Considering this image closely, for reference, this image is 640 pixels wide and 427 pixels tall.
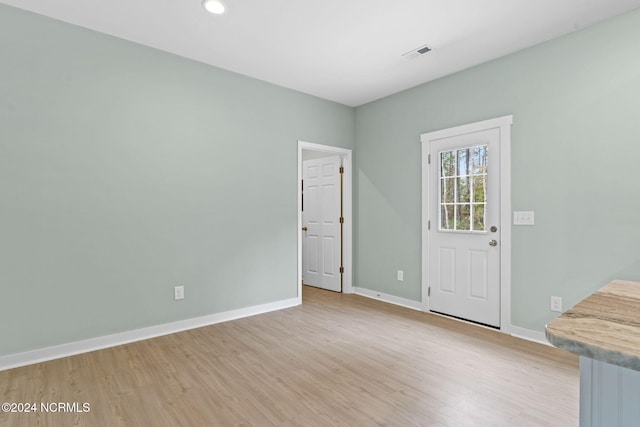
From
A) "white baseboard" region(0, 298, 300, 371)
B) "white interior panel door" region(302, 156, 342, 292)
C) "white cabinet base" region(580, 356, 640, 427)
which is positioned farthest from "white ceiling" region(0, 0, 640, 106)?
"white baseboard" region(0, 298, 300, 371)

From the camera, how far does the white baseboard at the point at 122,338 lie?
255 centimetres

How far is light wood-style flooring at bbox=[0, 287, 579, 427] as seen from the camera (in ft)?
6.34

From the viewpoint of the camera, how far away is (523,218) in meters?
3.15

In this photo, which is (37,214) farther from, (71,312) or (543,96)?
(543,96)

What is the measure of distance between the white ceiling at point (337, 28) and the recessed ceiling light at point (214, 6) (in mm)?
51

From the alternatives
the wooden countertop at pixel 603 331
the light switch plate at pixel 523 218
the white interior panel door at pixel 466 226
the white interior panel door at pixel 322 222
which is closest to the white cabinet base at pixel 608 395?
the wooden countertop at pixel 603 331

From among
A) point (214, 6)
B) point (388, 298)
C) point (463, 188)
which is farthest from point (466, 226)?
point (214, 6)

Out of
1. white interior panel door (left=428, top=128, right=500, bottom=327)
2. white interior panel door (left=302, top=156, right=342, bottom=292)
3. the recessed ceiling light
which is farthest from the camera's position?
white interior panel door (left=302, top=156, right=342, bottom=292)

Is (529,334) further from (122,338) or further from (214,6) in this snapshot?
(214,6)

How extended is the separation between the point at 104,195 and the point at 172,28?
1561mm

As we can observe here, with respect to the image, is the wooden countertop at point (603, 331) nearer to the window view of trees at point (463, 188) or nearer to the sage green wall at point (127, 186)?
the window view of trees at point (463, 188)

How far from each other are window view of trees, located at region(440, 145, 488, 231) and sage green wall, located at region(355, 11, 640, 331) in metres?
0.32

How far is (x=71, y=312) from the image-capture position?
2.76 meters

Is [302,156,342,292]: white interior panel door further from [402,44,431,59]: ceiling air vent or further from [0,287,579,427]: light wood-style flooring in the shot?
[402,44,431,59]: ceiling air vent
